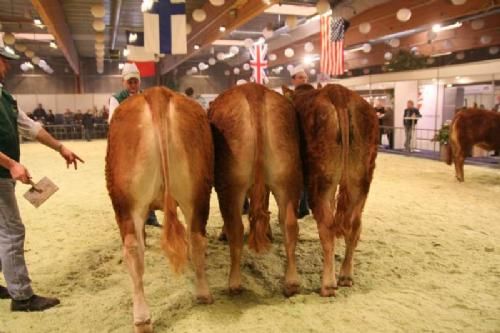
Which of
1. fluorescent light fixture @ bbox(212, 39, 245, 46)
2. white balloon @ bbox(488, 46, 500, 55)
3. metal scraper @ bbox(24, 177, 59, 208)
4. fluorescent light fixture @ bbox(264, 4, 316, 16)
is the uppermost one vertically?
fluorescent light fixture @ bbox(212, 39, 245, 46)

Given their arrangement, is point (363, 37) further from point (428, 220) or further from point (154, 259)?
point (154, 259)

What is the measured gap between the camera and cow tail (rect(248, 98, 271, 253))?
3.05 metres

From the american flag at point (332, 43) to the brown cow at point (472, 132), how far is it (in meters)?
4.56

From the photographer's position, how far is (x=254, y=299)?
3.20 m

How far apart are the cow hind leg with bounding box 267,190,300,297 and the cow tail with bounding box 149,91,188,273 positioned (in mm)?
802

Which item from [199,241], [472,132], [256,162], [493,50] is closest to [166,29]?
[256,162]

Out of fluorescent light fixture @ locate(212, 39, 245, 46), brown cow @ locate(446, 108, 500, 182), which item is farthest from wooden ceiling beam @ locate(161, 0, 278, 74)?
brown cow @ locate(446, 108, 500, 182)

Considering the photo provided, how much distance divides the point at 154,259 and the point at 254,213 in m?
1.57

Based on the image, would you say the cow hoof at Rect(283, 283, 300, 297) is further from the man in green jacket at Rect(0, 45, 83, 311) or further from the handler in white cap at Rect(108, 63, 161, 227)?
the handler in white cap at Rect(108, 63, 161, 227)

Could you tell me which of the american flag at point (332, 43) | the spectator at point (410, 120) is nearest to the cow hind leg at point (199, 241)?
the american flag at point (332, 43)

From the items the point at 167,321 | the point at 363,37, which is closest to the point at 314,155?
the point at 167,321

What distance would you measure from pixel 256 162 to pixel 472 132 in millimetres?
7376

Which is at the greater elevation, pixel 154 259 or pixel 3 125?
pixel 3 125

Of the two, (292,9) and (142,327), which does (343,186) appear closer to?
(142,327)
